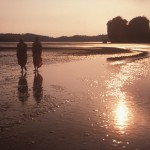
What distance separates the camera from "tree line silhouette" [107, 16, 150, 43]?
15538 centimetres

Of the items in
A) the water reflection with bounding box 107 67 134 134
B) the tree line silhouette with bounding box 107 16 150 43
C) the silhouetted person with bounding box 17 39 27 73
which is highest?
the tree line silhouette with bounding box 107 16 150 43

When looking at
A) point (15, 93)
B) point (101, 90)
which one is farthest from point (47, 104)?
point (101, 90)

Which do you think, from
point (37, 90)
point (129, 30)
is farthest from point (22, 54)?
point (129, 30)

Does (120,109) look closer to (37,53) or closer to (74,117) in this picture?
(74,117)

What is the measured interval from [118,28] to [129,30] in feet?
21.7

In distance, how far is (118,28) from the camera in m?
165

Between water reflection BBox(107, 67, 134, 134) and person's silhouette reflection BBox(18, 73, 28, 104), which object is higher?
person's silhouette reflection BBox(18, 73, 28, 104)

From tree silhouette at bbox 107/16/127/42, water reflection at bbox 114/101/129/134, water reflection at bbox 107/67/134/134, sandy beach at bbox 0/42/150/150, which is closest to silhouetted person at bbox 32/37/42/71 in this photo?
sandy beach at bbox 0/42/150/150

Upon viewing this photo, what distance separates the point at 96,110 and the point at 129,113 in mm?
1060

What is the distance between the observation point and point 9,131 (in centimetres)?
807

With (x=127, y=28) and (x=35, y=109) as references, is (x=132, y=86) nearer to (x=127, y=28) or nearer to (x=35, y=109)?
(x=35, y=109)

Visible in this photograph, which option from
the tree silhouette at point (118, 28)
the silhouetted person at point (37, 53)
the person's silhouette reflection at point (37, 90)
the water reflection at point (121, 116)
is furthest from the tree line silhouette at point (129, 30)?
the water reflection at point (121, 116)

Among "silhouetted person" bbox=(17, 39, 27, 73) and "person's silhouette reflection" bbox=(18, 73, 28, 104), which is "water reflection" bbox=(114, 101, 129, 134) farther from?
"silhouetted person" bbox=(17, 39, 27, 73)

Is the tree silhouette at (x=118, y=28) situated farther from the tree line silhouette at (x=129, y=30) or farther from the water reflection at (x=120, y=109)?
the water reflection at (x=120, y=109)
